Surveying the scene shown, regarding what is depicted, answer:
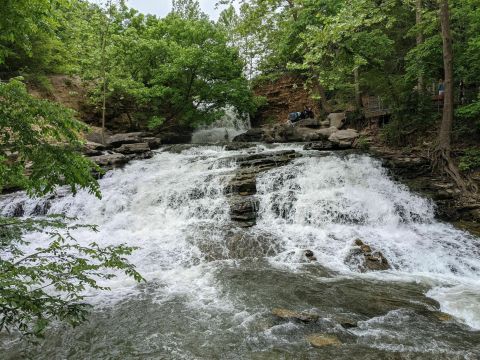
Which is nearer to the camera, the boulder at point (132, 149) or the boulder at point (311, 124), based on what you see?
the boulder at point (132, 149)

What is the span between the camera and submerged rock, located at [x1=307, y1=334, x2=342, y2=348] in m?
4.43

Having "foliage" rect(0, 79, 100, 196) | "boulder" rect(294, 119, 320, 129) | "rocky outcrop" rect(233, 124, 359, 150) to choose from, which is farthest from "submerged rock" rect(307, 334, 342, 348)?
"boulder" rect(294, 119, 320, 129)

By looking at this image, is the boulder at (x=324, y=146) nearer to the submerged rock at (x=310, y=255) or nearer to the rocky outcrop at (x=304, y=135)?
the rocky outcrop at (x=304, y=135)

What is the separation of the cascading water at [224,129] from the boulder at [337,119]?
23.7ft

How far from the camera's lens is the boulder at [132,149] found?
16609mm

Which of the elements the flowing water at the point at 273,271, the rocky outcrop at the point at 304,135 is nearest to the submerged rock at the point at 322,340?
the flowing water at the point at 273,271

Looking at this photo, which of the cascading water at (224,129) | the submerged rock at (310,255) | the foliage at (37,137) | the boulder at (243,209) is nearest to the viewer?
the foliage at (37,137)

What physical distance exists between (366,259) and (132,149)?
12764mm

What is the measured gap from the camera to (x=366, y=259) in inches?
298

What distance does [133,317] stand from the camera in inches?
211

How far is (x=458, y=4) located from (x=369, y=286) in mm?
12281

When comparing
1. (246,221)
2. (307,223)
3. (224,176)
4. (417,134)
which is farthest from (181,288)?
(417,134)

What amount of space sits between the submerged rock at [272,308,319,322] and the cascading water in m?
18.6

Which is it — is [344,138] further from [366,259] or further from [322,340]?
[322,340]
